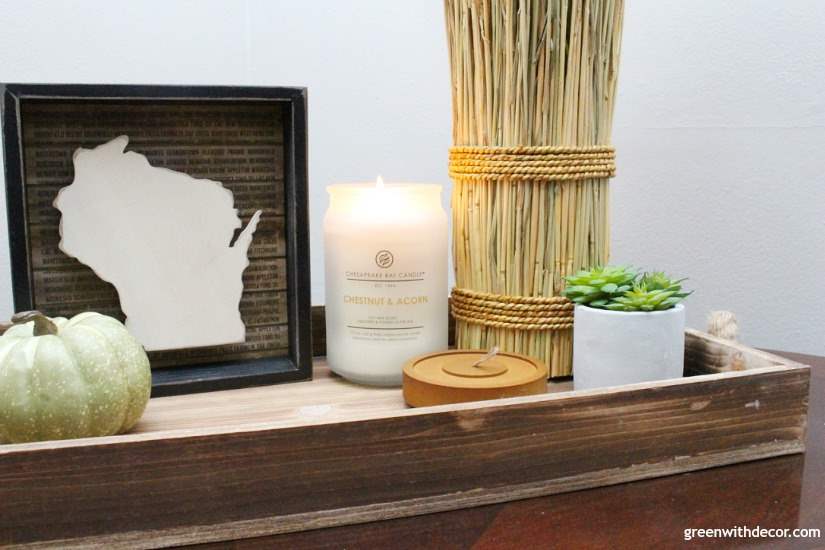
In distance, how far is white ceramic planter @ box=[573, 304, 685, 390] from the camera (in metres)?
0.58

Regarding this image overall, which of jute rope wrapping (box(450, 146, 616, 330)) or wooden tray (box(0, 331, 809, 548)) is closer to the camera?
wooden tray (box(0, 331, 809, 548))

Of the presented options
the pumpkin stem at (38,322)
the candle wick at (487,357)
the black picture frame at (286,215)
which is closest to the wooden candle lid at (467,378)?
the candle wick at (487,357)

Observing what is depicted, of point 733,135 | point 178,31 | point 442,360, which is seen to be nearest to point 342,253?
point 442,360

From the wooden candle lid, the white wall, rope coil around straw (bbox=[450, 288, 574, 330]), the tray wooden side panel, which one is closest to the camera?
the tray wooden side panel

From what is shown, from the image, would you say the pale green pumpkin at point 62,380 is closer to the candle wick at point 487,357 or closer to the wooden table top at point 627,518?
the wooden table top at point 627,518

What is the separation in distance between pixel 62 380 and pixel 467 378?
0.88ft

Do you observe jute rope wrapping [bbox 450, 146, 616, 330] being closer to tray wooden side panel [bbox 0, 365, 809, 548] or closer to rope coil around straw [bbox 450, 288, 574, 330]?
rope coil around straw [bbox 450, 288, 574, 330]

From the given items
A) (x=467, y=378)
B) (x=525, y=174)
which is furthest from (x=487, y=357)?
(x=525, y=174)

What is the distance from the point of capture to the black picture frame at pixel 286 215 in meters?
0.58

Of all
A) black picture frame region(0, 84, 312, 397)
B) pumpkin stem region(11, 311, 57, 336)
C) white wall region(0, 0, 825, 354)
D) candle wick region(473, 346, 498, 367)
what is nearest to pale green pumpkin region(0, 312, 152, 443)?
pumpkin stem region(11, 311, 57, 336)

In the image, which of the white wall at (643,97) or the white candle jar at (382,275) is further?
the white wall at (643,97)

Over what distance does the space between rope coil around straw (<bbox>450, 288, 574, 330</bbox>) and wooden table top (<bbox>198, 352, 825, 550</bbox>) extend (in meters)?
0.18

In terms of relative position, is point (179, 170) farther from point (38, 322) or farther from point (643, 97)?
point (643, 97)

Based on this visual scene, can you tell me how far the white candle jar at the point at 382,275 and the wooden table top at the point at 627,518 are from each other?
20cm
